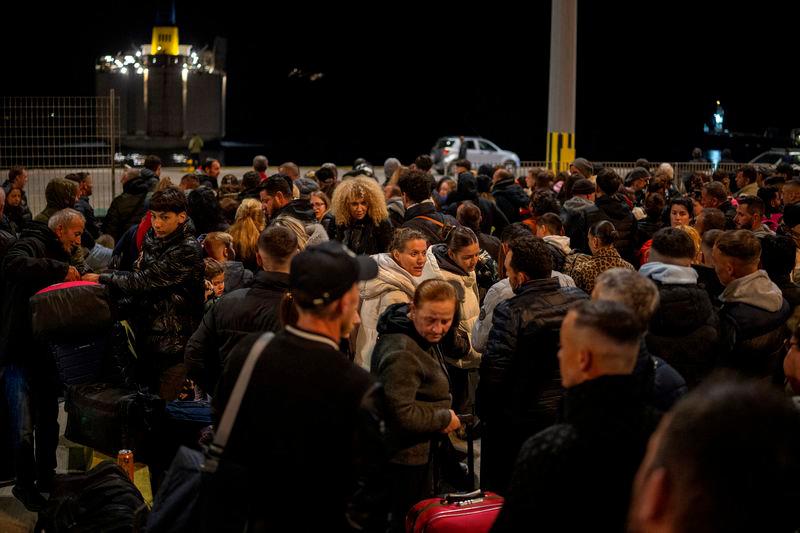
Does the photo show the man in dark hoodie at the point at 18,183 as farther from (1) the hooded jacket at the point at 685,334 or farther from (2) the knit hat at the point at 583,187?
(1) the hooded jacket at the point at 685,334

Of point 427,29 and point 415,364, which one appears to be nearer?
point 415,364

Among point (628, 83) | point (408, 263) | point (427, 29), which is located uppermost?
point (427, 29)

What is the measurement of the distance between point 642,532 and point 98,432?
14.7 ft

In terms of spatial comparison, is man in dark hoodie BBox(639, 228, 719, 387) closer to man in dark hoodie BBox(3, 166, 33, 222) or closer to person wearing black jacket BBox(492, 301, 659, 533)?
person wearing black jacket BBox(492, 301, 659, 533)

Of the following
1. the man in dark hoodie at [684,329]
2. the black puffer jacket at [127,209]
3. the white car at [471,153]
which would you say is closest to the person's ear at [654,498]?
the man in dark hoodie at [684,329]

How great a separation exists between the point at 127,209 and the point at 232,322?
18.7ft

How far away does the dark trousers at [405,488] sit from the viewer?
4.62 m

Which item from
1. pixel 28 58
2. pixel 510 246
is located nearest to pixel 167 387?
pixel 510 246

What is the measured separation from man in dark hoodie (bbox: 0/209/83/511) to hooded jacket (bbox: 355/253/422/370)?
6.43ft

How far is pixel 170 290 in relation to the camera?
18.2ft

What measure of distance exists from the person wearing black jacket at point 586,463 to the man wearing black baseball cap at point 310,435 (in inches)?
21.0

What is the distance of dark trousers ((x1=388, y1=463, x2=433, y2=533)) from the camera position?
15.1 feet

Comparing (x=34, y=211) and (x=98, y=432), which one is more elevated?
(x=34, y=211)

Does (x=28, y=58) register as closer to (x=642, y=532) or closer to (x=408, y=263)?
(x=408, y=263)
